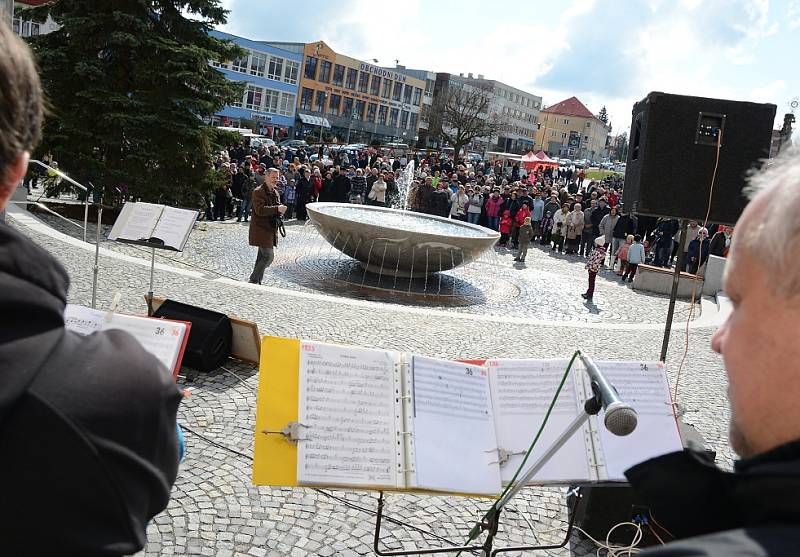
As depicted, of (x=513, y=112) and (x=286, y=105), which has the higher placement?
(x=513, y=112)

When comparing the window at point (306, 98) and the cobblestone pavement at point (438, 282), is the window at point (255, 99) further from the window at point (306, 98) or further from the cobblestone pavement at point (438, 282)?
the cobblestone pavement at point (438, 282)

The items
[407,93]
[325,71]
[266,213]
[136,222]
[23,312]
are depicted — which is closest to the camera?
[23,312]

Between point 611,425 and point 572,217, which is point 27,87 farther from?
point 572,217

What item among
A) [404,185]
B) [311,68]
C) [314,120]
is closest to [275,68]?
[311,68]

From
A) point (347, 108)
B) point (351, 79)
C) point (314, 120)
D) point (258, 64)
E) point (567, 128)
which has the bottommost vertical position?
point (314, 120)

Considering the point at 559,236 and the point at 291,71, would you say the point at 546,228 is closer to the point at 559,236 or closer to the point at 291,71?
the point at 559,236

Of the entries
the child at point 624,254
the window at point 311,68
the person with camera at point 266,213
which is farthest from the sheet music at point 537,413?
the window at point 311,68

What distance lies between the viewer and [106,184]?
598 inches

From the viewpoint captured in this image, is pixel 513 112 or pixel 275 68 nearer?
pixel 275 68

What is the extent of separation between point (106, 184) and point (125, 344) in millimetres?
15252

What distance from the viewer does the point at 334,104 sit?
83.2 m

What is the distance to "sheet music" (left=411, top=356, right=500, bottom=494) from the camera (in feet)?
9.63

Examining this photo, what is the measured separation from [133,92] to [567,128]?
12279cm

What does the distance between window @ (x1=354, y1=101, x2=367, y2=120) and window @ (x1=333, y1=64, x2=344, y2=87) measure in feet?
15.7
